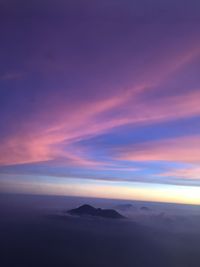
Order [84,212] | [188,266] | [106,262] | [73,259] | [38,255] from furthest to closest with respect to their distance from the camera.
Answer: [38,255] < [106,262] < [73,259] < [188,266] < [84,212]

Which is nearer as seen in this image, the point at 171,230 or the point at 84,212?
the point at 84,212

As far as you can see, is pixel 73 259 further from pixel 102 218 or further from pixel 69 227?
pixel 102 218

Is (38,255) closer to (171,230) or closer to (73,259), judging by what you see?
(73,259)

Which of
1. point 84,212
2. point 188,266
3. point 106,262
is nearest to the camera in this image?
point 84,212

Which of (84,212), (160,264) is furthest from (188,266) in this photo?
(84,212)

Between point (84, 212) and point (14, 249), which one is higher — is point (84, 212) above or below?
above

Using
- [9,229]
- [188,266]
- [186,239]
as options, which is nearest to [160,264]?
[188,266]

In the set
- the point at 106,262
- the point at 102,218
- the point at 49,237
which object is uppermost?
the point at 102,218

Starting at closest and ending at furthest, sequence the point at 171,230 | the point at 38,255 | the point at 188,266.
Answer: the point at 188,266 < the point at 38,255 < the point at 171,230

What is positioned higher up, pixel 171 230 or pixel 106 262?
pixel 171 230
